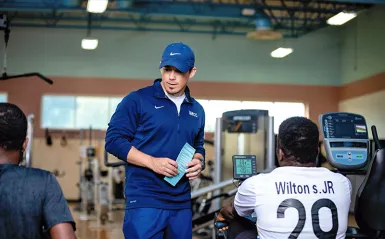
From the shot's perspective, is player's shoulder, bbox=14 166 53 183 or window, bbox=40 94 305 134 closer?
player's shoulder, bbox=14 166 53 183

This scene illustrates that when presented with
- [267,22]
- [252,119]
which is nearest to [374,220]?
[252,119]

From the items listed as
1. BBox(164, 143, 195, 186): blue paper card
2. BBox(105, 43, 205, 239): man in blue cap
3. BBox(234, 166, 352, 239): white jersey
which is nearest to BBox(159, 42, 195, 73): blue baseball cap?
BBox(105, 43, 205, 239): man in blue cap

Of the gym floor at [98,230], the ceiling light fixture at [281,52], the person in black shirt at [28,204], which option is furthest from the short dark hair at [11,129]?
the ceiling light fixture at [281,52]

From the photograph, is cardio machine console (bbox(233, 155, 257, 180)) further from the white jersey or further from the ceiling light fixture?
the ceiling light fixture

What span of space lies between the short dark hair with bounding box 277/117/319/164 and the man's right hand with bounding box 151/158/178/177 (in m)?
0.44

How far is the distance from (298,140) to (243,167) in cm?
46

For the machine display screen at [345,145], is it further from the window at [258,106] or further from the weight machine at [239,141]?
the window at [258,106]

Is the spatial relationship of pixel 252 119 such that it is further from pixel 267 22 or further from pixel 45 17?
pixel 45 17

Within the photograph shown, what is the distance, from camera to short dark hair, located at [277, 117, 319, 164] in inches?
77.2

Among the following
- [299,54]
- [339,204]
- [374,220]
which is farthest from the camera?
[299,54]

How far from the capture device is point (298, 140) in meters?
1.96

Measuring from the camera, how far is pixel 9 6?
245 inches

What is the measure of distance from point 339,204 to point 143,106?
2.88 feet

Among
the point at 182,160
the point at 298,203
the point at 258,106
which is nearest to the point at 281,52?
the point at 258,106
